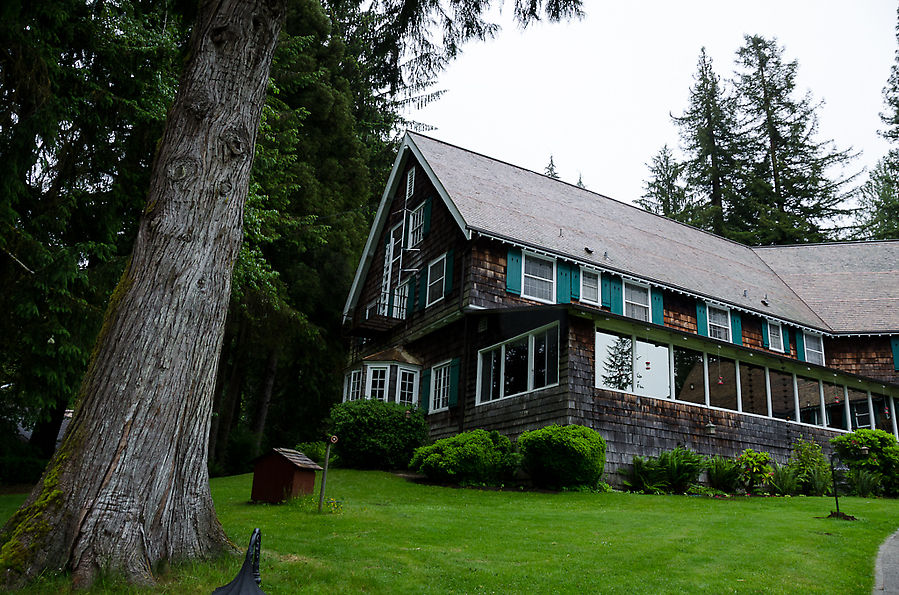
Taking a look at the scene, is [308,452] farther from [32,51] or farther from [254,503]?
[32,51]

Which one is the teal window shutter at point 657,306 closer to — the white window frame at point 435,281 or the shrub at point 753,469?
the shrub at point 753,469

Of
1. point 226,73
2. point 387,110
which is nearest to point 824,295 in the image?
point 387,110

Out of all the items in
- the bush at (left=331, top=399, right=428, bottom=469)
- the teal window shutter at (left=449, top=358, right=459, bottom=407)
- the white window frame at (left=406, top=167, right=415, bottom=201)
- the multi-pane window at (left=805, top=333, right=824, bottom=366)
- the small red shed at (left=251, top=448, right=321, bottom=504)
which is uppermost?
the white window frame at (left=406, top=167, right=415, bottom=201)

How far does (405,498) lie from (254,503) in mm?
2923

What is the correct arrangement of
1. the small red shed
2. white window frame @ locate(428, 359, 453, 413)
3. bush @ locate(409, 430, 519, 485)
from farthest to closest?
1. white window frame @ locate(428, 359, 453, 413)
2. bush @ locate(409, 430, 519, 485)
3. the small red shed

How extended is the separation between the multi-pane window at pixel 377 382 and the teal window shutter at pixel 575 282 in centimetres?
579

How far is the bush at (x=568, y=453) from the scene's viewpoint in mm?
13422

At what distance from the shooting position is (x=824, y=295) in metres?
25.8

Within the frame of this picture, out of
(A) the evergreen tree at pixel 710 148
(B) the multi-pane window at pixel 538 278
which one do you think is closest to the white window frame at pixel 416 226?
(B) the multi-pane window at pixel 538 278

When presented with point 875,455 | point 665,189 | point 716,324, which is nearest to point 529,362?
point 716,324

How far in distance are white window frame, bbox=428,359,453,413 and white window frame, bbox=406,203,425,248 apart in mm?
4449

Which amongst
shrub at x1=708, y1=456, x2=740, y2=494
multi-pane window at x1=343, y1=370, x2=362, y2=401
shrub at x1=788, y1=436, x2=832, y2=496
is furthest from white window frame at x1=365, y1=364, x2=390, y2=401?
shrub at x1=788, y1=436, x2=832, y2=496

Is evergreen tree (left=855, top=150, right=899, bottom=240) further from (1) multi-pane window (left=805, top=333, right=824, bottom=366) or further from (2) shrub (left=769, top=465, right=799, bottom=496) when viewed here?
(2) shrub (left=769, top=465, right=799, bottom=496)

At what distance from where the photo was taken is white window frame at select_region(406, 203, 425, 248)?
21575 mm
